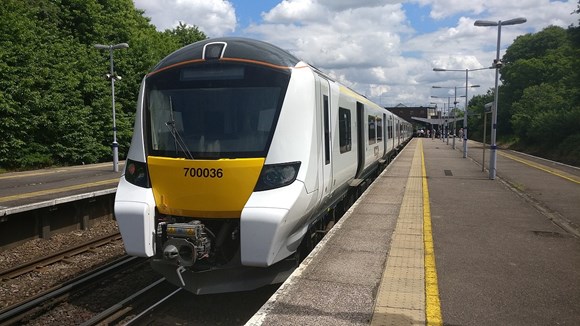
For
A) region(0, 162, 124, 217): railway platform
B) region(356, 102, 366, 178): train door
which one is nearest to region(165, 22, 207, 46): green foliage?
region(0, 162, 124, 217): railway platform

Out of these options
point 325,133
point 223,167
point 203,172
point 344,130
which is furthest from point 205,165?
point 344,130

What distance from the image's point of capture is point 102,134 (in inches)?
965

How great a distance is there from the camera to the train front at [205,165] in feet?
16.5

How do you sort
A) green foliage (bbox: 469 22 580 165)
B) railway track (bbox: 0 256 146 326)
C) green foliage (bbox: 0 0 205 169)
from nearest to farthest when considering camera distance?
1. railway track (bbox: 0 256 146 326)
2. green foliage (bbox: 0 0 205 169)
3. green foliage (bbox: 469 22 580 165)

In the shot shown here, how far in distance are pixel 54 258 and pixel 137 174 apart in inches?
177

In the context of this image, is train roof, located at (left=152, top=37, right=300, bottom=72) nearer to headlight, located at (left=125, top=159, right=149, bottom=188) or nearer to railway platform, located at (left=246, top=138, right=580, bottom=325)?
headlight, located at (left=125, top=159, right=149, bottom=188)

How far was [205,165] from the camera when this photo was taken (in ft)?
16.8

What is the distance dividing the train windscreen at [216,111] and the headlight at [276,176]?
0.69 feet

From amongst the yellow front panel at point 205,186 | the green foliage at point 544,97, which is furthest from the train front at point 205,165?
the green foliage at point 544,97

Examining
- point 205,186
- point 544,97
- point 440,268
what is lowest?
point 440,268

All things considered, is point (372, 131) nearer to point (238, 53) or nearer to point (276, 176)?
point (238, 53)

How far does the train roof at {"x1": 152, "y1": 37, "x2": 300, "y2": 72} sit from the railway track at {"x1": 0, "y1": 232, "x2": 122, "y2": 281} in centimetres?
470

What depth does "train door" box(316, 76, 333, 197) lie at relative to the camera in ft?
20.0

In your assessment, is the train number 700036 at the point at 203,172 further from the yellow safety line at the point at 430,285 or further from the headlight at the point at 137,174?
the yellow safety line at the point at 430,285
